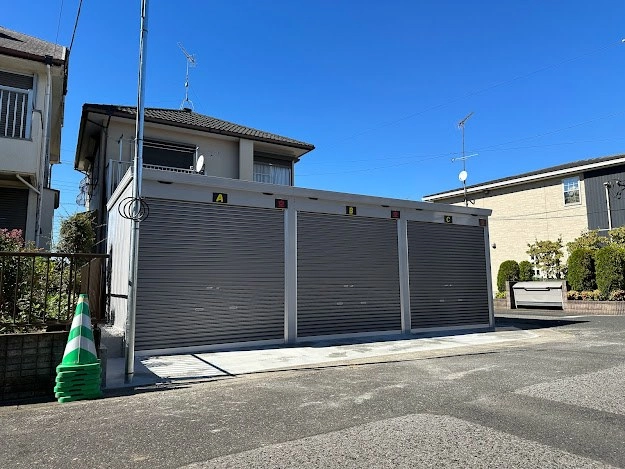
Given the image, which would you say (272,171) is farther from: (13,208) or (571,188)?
(571,188)

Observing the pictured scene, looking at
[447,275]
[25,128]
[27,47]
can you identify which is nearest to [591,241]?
[447,275]

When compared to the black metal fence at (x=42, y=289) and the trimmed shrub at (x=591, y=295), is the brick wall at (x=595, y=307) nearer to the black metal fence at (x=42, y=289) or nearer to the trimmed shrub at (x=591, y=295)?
the trimmed shrub at (x=591, y=295)

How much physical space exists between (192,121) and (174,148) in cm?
144

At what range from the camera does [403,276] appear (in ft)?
36.5

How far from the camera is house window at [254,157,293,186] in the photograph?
15.6 meters

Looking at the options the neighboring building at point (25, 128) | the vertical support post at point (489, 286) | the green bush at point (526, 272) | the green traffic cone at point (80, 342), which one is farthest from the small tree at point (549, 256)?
the green traffic cone at point (80, 342)

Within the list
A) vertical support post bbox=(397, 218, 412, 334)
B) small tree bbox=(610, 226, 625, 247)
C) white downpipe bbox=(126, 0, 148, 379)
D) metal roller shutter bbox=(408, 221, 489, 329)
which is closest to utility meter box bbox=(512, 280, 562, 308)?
small tree bbox=(610, 226, 625, 247)

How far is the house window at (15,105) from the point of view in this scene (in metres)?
10.7

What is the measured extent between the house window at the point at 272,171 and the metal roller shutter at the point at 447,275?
6.16 metres

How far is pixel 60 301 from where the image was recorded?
5793 mm

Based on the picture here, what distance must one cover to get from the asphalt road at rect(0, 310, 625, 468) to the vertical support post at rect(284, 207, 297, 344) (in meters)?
2.96

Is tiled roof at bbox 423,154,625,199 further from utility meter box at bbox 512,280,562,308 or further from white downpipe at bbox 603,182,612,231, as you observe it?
utility meter box at bbox 512,280,562,308

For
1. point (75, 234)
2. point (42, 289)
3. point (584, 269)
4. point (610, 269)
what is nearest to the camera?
point (42, 289)

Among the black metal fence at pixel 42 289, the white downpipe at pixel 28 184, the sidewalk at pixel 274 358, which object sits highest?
the white downpipe at pixel 28 184
